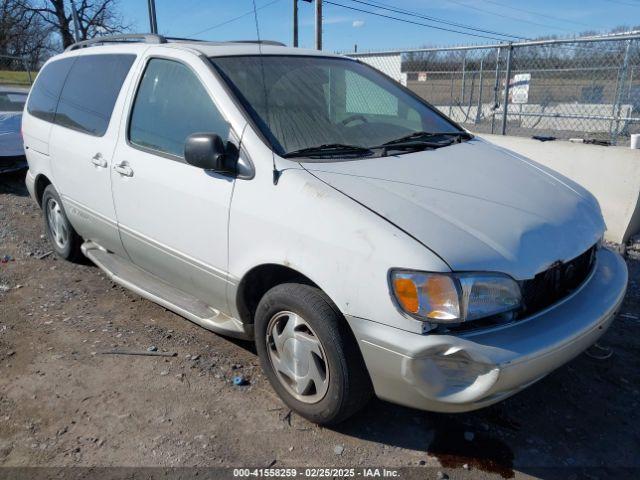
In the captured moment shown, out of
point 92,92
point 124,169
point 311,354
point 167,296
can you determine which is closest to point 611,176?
point 311,354

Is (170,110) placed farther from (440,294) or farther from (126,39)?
(440,294)

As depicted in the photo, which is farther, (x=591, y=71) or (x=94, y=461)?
(x=591, y=71)

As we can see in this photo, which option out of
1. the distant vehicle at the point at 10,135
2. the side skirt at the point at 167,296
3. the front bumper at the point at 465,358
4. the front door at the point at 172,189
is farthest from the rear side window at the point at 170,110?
the distant vehicle at the point at 10,135

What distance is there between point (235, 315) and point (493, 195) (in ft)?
4.85

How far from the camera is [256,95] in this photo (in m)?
2.97

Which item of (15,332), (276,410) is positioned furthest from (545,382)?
(15,332)

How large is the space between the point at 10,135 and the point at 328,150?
6.45 metres

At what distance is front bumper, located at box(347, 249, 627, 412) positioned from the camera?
2.08 m

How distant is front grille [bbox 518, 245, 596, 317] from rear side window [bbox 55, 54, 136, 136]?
2.88m

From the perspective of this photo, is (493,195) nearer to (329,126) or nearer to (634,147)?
(329,126)

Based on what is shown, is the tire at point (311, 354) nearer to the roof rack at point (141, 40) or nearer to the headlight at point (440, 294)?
the headlight at point (440, 294)

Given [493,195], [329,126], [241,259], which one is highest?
[329,126]

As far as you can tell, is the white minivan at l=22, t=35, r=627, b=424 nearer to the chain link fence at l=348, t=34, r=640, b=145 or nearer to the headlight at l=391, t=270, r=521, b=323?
the headlight at l=391, t=270, r=521, b=323

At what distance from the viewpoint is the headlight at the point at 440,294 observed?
2098mm
